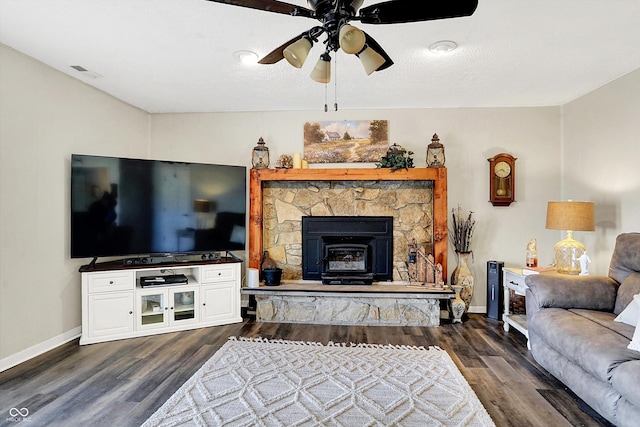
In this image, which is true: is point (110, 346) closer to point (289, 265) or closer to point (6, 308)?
point (6, 308)

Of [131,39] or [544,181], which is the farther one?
[544,181]

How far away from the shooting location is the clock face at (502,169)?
13.8 feet

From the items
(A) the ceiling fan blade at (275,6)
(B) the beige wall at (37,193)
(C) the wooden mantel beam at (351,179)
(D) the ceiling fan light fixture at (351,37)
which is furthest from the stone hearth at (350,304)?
(A) the ceiling fan blade at (275,6)

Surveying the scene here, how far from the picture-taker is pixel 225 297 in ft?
13.0

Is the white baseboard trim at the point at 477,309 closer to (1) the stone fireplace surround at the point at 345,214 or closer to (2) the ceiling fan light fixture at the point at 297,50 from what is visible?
(1) the stone fireplace surround at the point at 345,214

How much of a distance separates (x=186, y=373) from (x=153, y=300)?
4.16 ft

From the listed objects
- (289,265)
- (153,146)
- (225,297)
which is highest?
(153,146)

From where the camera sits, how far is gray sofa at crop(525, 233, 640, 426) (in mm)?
1918

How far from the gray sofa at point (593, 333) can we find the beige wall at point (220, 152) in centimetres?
89

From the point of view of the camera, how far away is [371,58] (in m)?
1.94

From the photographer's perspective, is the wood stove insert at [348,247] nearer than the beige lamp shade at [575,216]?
Answer: No

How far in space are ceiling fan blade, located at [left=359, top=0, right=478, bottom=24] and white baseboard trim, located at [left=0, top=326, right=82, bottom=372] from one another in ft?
11.9

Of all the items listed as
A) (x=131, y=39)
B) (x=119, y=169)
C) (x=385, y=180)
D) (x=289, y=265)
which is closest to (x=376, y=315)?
(x=289, y=265)

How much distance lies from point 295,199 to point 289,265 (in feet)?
2.81
